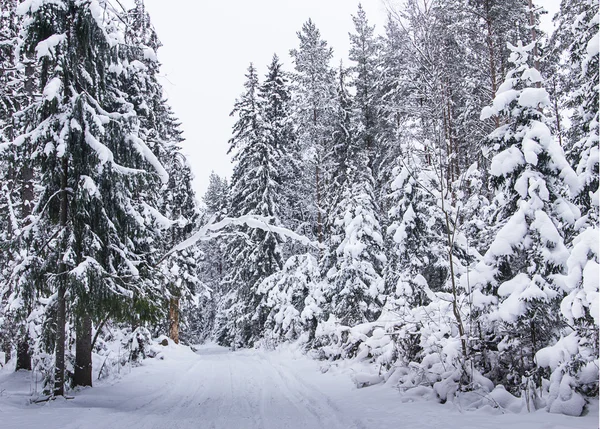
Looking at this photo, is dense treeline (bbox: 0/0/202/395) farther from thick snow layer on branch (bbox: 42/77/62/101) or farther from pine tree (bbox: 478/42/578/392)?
pine tree (bbox: 478/42/578/392)

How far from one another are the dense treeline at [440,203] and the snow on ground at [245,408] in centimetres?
82

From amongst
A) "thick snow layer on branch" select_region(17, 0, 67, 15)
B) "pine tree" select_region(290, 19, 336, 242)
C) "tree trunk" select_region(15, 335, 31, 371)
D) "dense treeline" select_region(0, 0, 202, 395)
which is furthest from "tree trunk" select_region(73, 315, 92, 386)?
"pine tree" select_region(290, 19, 336, 242)

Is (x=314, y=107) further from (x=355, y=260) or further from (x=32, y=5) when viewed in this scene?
(x=32, y=5)

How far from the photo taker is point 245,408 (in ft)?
26.3

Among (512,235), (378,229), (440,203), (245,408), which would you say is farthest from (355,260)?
(512,235)

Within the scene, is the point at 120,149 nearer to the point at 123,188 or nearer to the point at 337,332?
the point at 123,188

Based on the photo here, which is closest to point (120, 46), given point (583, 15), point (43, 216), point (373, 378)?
point (43, 216)

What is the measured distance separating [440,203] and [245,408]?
9.82 meters

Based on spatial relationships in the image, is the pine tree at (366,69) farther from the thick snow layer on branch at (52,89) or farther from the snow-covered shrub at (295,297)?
the thick snow layer on branch at (52,89)

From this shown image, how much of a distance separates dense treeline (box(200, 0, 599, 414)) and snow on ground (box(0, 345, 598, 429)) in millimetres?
815

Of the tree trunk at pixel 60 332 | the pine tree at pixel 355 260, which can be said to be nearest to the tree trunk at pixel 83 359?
the tree trunk at pixel 60 332

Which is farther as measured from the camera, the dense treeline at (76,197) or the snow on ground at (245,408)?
the dense treeline at (76,197)

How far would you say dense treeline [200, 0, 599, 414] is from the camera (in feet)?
22.7

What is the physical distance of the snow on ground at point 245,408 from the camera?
6.34 meters
